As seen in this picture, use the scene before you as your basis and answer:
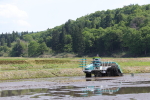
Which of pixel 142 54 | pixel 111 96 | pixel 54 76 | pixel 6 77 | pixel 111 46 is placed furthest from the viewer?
pixel 111 46

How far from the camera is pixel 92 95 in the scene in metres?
24.4

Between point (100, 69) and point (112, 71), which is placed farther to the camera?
point (112, 71)

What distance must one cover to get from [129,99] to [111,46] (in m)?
159

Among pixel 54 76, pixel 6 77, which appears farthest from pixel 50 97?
pixel 54 76

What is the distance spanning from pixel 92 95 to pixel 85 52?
165652 mm

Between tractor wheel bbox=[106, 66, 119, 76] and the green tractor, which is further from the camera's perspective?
tractor wheel bbox=[106, 66, 119, 76]

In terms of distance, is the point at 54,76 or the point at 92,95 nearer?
the point at 92,95

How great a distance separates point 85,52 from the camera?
623ft

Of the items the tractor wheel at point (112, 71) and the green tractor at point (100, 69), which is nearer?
the green tractor at point (100, 69)

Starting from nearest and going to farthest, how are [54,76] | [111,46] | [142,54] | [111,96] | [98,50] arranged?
[111,96] → [54,76] → [142,54] → [111,46] → [98,50]

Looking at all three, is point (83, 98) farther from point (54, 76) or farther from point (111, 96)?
point (54, 76)

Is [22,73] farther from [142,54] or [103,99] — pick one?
[142,54]

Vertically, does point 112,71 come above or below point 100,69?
below

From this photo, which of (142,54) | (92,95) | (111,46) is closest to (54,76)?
(92,95)
